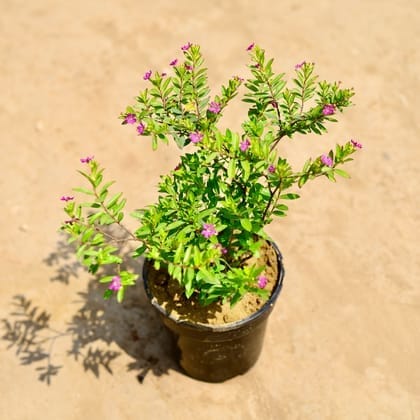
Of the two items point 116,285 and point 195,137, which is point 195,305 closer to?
point 116,285

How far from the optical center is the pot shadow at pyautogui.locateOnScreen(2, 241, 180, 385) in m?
3.44

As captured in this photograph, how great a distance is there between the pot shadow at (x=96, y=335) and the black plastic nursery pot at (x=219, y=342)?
9.4 inches

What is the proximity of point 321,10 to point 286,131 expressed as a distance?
462 centimetres

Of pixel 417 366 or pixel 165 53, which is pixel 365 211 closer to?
pixel 417 366

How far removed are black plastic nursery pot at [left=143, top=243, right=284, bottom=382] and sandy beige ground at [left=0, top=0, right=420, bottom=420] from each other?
0.17 metres

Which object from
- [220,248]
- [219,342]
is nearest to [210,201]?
[220,248]

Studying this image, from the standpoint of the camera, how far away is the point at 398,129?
4.91 meters

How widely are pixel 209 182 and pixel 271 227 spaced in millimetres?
1664

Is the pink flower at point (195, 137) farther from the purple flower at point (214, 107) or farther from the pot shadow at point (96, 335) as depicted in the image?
the pot shadow at point (96, 335)

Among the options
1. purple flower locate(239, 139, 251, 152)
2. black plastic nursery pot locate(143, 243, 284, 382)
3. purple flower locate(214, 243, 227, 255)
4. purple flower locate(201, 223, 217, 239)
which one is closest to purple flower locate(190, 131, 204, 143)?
purple flower locate(239, 139, 251, 152)

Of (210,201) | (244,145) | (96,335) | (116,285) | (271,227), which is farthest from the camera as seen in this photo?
(271,227)

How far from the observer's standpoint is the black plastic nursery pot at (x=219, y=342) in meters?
2.72

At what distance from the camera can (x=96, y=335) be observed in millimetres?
3574

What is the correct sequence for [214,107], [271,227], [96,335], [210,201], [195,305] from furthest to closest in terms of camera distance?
[271,227] → [96,335] → [195,305] → [210,201] → [214,107]
